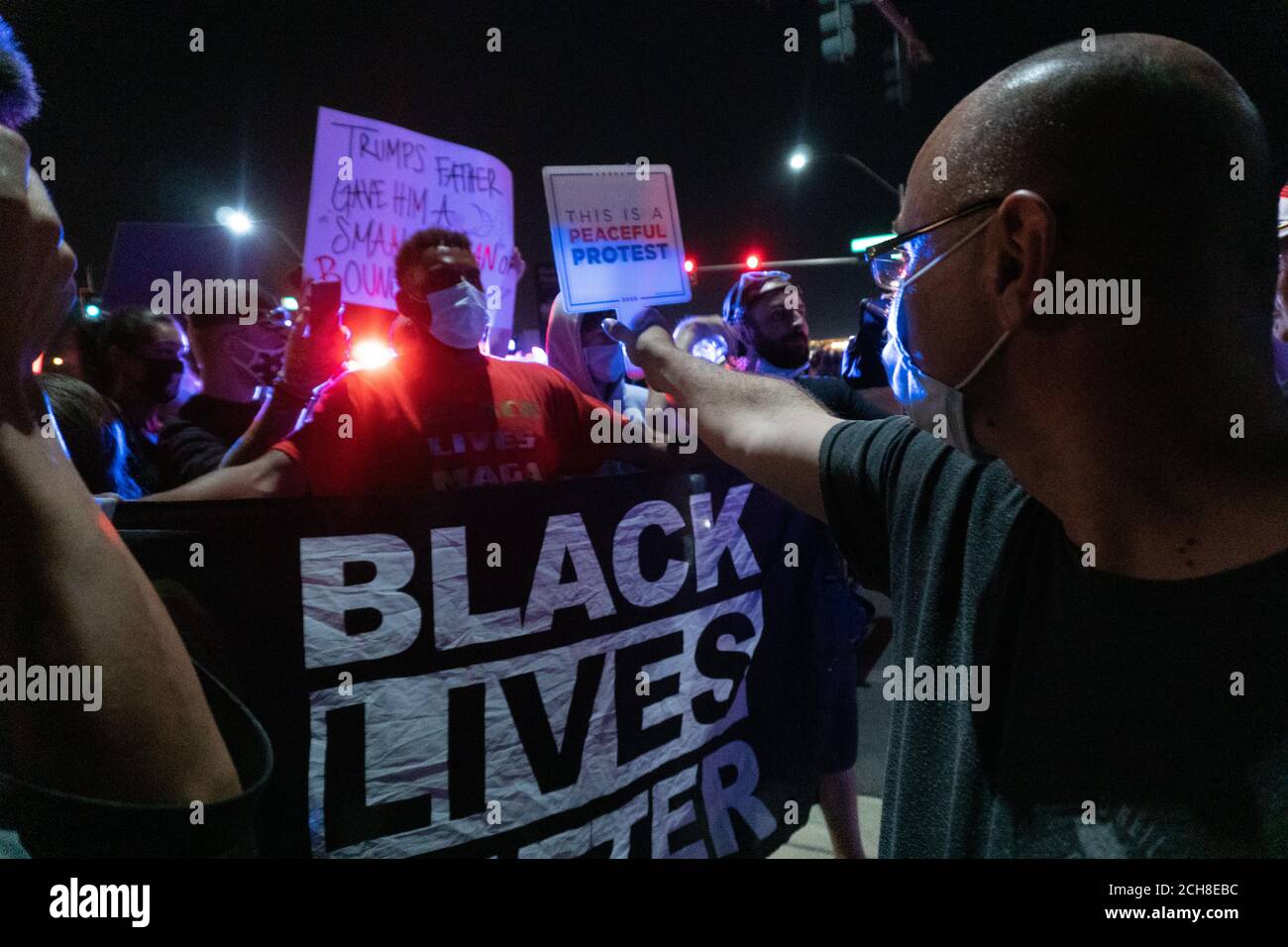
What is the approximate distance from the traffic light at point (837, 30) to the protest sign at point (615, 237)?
8900 mm

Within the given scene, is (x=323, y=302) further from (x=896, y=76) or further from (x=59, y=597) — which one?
(x=896, y=76)

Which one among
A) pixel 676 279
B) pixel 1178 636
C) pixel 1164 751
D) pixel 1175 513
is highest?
pixel 676 279

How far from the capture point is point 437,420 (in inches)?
108

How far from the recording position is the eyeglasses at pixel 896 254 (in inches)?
43.8

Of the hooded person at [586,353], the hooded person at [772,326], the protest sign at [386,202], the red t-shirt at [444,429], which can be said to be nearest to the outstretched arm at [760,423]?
the red t-shirt at [444,429]

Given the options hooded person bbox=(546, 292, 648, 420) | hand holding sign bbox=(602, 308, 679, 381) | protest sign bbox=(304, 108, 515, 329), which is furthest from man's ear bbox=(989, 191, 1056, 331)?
hooded person bbox=(546, 292, 648, 420)

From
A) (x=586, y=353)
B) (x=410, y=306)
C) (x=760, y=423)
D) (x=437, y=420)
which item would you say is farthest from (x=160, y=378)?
(x=760, y=423)

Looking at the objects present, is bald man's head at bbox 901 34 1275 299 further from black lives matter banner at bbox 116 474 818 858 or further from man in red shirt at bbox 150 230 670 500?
→ man in red shirt at bbox 150 230 670 500

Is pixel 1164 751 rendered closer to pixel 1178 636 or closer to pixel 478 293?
pixel 1178 636

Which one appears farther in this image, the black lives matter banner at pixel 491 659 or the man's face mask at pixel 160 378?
the man's face mask at pixel 160 378

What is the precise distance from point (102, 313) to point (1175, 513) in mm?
3909

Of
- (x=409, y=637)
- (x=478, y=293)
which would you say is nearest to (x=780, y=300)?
(x=478, y=293)

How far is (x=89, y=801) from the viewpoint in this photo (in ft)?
3.88

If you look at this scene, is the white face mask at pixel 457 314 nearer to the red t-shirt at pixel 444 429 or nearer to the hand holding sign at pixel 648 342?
the red t-shirt at pixel 444 429
